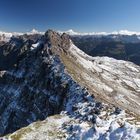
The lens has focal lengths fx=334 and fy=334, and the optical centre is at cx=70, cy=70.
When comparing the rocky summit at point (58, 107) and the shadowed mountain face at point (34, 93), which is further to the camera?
the shadowed mountain face at point (34, 93)

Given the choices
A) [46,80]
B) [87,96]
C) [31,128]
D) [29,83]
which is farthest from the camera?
[29,83]

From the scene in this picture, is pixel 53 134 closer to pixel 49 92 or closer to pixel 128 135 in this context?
pixel 128 135

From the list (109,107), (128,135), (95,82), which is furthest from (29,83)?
(128,135)

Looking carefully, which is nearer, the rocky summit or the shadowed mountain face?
the rocky summit

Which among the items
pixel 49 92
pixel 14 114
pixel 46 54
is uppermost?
pixel 46 54

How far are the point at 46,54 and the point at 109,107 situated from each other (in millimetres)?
103912

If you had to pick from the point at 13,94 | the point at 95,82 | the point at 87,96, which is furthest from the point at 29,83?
the point at 87,96

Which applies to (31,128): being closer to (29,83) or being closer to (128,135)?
(128,135)

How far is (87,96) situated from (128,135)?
149 feet

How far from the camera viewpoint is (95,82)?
648 ft

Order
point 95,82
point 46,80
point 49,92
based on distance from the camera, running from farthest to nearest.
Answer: point 95,82 < point 46,80 < point 49,92

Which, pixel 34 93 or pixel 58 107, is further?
pixel 34 93

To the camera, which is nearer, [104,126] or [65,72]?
[104,126]

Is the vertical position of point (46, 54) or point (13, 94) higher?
point (46, 54)
